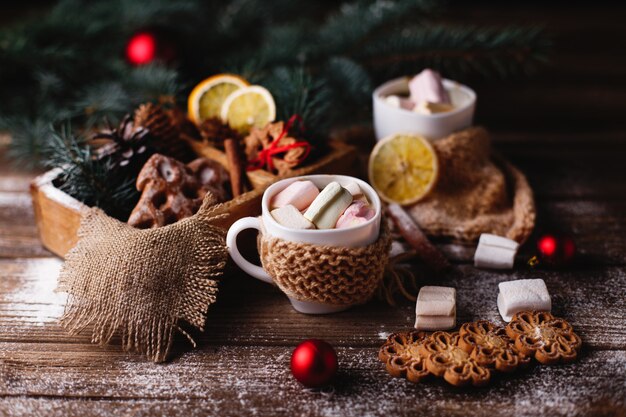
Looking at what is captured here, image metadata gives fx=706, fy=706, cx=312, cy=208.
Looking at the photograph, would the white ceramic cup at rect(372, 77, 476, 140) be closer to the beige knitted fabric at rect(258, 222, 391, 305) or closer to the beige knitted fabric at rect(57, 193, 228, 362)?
the beige knitted fabric at rect(258, 222, 391, 305)

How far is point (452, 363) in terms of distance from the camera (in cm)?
114

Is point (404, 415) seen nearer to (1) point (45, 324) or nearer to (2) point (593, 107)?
(1) point (45, 324)

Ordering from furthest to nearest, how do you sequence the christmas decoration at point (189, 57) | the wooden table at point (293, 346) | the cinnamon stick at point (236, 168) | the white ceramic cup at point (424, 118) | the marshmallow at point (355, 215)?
the christmas decoration at point (189, 57) < the white ceramic cup at point (424, 118) < the cinnamon stick at point (236, 168) < the marshmallow at point (355, 215) < the wooden table at point (293, 346)

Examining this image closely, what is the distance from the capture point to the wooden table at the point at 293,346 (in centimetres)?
111

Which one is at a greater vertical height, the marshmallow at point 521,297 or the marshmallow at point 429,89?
the marshmallow at point 429,89

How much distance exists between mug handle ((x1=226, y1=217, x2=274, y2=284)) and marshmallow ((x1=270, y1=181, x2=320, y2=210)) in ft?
0.16

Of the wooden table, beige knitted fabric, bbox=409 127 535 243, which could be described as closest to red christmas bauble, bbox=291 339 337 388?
the wooden table

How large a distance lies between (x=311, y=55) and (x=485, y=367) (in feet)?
3.77

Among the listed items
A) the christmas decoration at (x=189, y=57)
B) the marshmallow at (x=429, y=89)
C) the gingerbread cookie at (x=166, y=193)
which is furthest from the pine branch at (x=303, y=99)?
the gingerbread cookie at (x=166, y=193)

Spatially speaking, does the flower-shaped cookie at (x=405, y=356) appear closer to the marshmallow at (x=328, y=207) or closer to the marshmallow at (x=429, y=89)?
the marshmallow at (x=328, y=207)

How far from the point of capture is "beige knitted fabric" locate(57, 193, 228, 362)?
1225 mm

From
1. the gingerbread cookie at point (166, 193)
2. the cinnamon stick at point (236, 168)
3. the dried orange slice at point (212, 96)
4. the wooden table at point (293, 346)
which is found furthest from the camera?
the dried orange slice at point (212, 96)

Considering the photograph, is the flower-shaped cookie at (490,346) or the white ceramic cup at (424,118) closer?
the flower-shaped cookie at (490,346)

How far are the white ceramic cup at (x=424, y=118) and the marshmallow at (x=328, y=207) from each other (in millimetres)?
443
